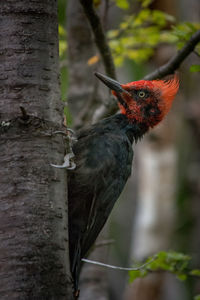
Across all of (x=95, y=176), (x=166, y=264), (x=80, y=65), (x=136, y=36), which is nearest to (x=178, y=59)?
(x=136, y=36)

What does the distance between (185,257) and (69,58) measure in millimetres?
3042

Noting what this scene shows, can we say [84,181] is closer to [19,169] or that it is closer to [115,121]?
[115,121]

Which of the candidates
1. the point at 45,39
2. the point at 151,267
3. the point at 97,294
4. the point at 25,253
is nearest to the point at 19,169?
the point at 25,253

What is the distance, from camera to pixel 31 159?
232 cm

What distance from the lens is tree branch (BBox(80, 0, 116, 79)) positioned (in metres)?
A: 3.27

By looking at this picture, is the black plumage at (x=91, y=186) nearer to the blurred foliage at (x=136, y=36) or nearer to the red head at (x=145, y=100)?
the red head at (x=145, y=100)

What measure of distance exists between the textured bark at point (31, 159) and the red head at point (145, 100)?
144cm

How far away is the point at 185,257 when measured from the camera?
334 centimetres

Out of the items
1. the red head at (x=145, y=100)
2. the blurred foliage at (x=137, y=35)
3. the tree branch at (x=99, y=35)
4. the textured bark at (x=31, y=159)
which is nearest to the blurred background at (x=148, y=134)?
the blurred foliage at (x=137, y=35)

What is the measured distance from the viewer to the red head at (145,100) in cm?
390

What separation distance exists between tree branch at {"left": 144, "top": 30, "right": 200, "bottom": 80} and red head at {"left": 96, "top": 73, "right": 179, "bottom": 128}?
114 mm

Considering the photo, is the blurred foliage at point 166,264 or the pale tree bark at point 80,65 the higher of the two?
the pale tree bark at point 80,65

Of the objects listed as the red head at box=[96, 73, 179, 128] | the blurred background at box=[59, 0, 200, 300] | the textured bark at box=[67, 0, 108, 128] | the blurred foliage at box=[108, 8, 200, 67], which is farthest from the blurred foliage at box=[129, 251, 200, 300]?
the textured bark at box=[67, 0, 108, 128]

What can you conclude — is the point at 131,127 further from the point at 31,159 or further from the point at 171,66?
the point at 31,159
